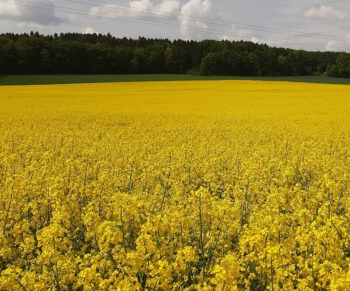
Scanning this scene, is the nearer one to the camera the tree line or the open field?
the open field

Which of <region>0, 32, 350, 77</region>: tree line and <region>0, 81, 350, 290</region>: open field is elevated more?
<region>0, 32, 350, 77</region>: tree line

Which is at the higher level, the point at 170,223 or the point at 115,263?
the point at 170,223

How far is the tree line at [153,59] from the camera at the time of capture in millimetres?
70312

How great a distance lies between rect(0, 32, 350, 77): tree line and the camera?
70.3m

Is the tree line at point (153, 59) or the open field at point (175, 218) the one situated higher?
the tree line at point (153, 59)

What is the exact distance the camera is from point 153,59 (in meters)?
79.3

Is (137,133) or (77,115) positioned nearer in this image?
(137,133)

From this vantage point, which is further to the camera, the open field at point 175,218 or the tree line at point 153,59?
the tree line at point 153,59

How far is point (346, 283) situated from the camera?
3.30m

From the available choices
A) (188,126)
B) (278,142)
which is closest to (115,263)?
(278,142)

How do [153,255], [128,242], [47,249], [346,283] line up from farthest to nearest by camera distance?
[128,242] < [153,255] < [47,249] < [346,283]

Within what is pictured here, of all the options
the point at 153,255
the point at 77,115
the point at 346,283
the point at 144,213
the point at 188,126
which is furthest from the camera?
the point at 77,115

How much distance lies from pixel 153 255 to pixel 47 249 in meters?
1.13

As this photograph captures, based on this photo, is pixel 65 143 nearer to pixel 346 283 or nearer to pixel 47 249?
pixel 47 249
